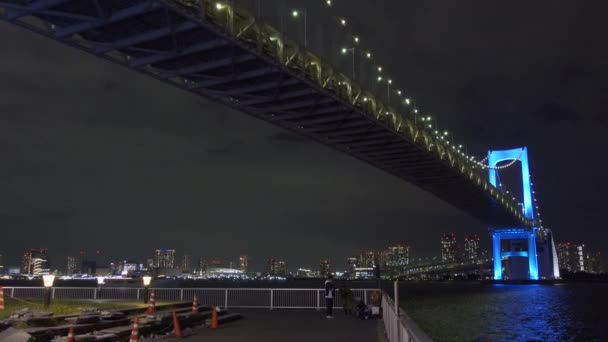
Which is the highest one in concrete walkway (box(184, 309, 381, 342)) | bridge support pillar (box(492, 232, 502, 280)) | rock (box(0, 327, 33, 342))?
bridge support pillar (box(492, 232, 502, 280))

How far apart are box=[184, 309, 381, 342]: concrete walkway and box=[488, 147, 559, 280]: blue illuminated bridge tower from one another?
257ft

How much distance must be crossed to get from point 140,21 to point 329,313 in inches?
549

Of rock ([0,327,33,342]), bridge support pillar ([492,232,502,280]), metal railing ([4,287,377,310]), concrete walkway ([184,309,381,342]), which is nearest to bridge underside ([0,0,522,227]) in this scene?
metal railing ([4,287,377,310])

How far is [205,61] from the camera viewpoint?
1138 inches

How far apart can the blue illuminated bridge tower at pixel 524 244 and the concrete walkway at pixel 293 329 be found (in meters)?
78.3

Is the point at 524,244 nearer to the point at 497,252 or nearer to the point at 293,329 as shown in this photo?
the point at 497,252

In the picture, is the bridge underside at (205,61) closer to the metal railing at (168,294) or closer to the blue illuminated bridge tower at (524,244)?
the metal railing at (168,294)

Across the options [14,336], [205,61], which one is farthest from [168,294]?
[14,336]

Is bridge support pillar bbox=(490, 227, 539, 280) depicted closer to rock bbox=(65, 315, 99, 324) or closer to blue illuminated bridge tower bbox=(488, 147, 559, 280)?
blue illuminated bridge tower bbox=(488, 147, 559, 280)

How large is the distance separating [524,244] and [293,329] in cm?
9583

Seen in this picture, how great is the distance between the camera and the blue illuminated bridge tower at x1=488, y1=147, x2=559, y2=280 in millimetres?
96562

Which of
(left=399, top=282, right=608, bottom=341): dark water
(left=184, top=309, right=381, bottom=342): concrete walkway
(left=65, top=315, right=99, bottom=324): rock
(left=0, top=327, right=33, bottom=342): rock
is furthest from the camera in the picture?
(left=399, top=282, right=608, bottom=341): dark water

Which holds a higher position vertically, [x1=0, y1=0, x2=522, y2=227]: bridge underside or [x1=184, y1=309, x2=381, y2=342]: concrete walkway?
[x1=0, y1=0, x2=522, y2=227]: bridge underside

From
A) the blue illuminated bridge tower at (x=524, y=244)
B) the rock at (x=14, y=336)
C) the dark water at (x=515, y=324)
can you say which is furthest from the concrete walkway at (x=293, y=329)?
the blue illuminated bridge tower at (x=524, y=244)
